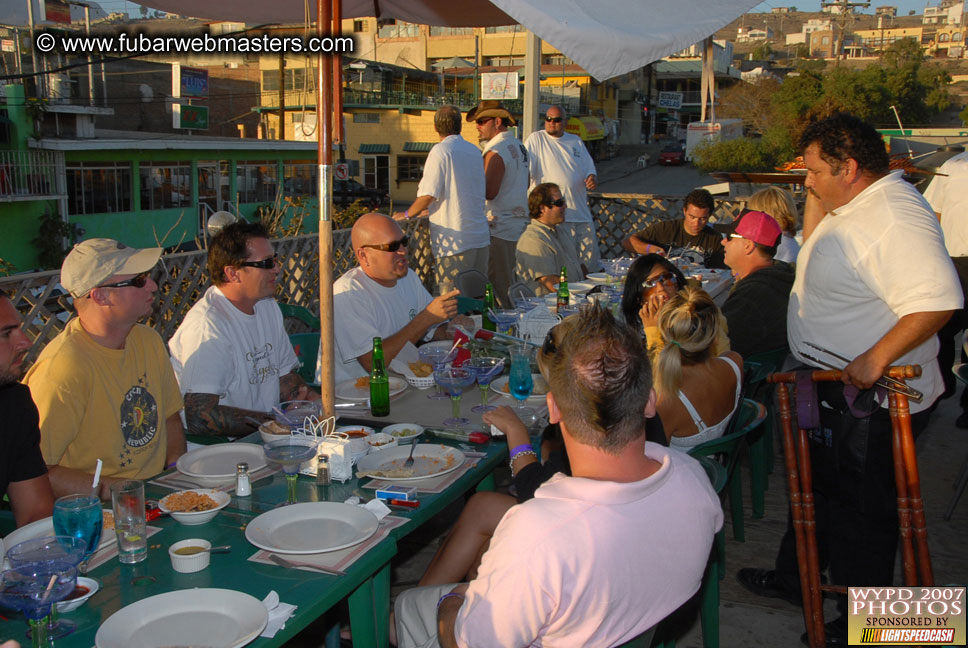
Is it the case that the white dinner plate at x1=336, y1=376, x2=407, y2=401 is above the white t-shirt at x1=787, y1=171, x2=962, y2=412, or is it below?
below

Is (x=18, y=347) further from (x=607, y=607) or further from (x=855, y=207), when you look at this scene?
(x=855, y=207)

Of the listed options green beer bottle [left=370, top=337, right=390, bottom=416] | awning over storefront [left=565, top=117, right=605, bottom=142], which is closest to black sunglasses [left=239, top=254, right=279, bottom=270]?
green beer bottle [left=370, top=337, right=390, bottom=416]

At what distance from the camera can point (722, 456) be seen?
10.4 ft

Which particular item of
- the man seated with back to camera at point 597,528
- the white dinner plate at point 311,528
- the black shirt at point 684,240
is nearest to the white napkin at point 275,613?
the white dinner plate at point 311,528

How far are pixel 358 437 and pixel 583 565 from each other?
Answer: 133 cm

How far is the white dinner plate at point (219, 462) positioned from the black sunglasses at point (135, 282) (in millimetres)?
613

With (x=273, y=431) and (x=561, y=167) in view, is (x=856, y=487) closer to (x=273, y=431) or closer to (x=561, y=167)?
(x=273, y=431)

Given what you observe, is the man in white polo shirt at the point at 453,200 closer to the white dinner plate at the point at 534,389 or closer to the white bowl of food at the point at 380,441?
the white dinner plate at the point at 534,389

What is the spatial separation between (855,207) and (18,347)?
8.92 ft

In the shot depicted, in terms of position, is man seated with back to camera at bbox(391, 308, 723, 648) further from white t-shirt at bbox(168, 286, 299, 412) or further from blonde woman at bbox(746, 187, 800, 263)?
blonde woman at bbox(746, 187, 800, 263)

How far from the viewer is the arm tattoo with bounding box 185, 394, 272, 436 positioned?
310cm

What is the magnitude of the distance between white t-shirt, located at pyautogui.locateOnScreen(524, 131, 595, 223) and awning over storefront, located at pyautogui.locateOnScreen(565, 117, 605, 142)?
39.3 m

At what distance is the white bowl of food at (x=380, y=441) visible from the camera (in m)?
2.56

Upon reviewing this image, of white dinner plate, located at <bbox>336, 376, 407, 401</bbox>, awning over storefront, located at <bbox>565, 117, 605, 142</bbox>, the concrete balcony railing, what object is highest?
awning over storefront, located at <bbox>565, 117, 605, 142</bbox>
